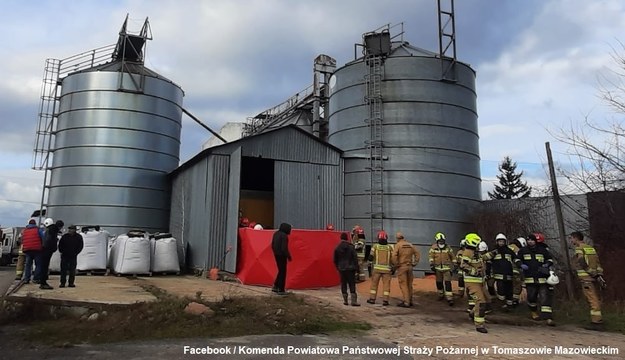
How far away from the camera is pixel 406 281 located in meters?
11.4

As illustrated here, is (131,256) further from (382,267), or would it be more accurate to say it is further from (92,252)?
(382,267)

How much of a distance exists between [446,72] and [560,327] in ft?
44.2

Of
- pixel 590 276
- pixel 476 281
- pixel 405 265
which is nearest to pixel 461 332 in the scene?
pixel 476 281

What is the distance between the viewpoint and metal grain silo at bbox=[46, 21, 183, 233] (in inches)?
821

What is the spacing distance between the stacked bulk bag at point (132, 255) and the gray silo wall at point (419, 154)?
8.24 m

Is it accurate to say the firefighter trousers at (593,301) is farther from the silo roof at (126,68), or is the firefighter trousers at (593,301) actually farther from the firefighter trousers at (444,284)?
the silo roof at (126,68)

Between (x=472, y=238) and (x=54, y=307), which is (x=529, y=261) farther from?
(x=54, y=307)

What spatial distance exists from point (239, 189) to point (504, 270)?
8.22 metres

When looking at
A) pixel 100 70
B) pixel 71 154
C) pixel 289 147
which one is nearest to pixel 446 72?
pixel 289 147

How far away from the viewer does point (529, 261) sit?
10273 millimetres

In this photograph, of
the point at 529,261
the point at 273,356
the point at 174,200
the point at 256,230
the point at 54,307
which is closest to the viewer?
the point at 273,356

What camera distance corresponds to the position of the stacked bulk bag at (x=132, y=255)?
15188mm

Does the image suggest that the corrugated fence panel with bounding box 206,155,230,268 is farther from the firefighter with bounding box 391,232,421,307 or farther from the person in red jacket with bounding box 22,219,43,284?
the firefighter with bounding box 391,232,421,307

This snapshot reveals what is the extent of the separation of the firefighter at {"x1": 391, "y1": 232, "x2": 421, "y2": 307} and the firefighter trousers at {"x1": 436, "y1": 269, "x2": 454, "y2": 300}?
981mm
